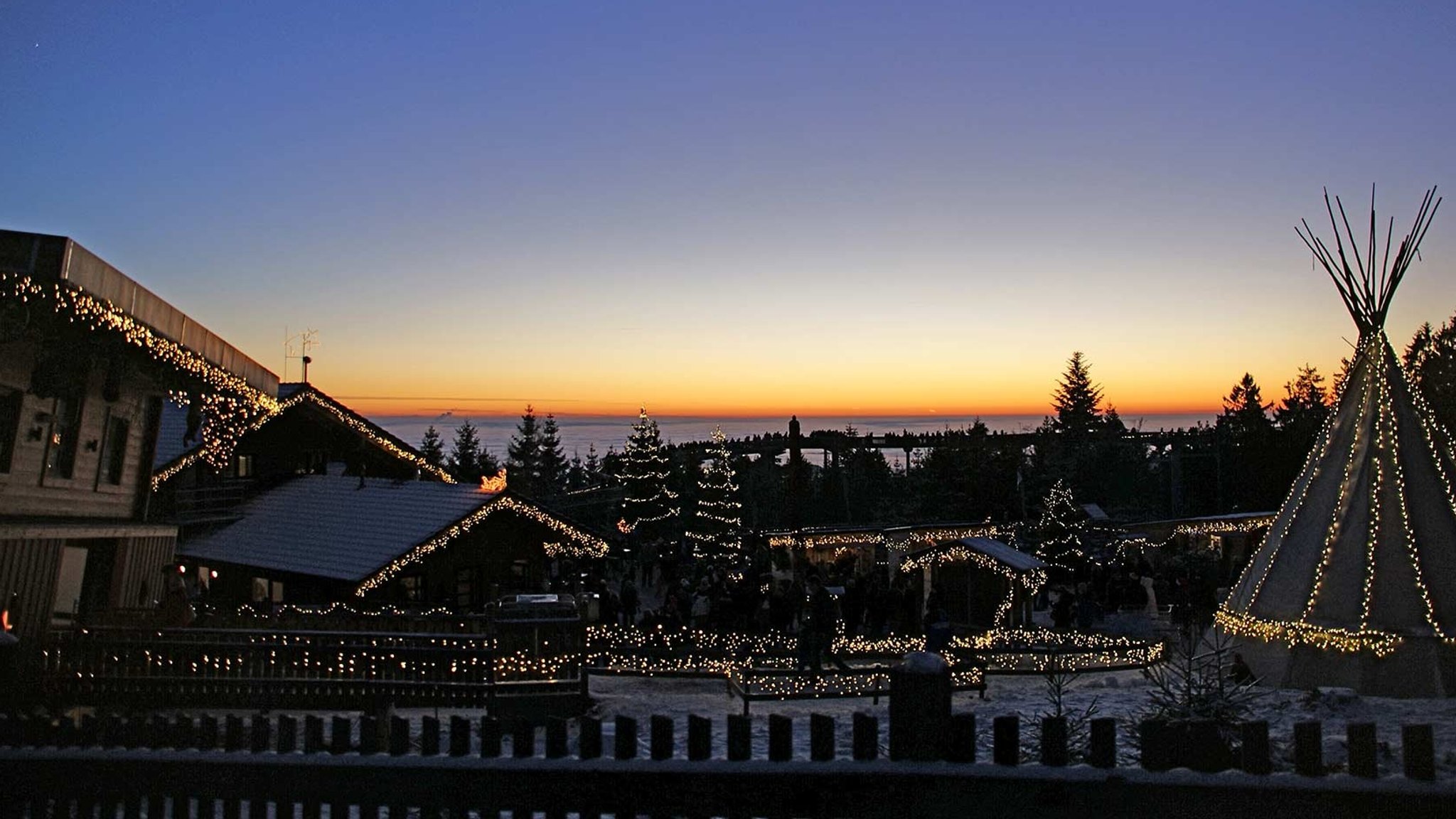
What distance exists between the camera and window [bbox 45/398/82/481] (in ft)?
48.8

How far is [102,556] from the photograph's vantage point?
56.6ft

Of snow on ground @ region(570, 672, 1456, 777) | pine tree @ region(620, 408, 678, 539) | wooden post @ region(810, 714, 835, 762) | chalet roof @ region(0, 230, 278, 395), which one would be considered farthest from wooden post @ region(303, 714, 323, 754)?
pine tree @ region(620, 408, 678, 539)

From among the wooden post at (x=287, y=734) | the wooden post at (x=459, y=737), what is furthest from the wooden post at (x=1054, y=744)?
the wooden post at (x=287, y=734)

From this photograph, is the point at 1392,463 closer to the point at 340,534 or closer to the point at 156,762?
the point at 156,762

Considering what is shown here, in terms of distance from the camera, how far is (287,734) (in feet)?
15.7

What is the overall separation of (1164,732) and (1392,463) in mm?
13829

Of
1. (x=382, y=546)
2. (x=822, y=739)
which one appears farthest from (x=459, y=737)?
(x=382, y=546)

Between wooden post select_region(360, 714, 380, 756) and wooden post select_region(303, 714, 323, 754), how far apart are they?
0.62 ft

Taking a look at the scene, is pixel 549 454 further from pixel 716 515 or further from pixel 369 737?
pixel 369 737

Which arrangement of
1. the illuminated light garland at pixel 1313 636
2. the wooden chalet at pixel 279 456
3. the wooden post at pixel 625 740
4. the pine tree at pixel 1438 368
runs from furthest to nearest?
the pine tree at pixel 1438 368, the wooden chalet at pixel 279 456, the illuminated light garland at pixel 1313 636, the wooden post at pixel 625 740

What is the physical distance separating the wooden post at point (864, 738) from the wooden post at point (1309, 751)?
126cm

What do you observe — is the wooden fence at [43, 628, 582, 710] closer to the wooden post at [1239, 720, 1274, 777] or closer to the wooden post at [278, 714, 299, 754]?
the wooden post at [278, 714, 299, 754]

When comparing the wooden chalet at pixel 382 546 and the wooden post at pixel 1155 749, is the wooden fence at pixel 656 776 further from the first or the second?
the wooden chalet at pixel 382 546

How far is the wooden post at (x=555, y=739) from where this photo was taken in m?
4.52
